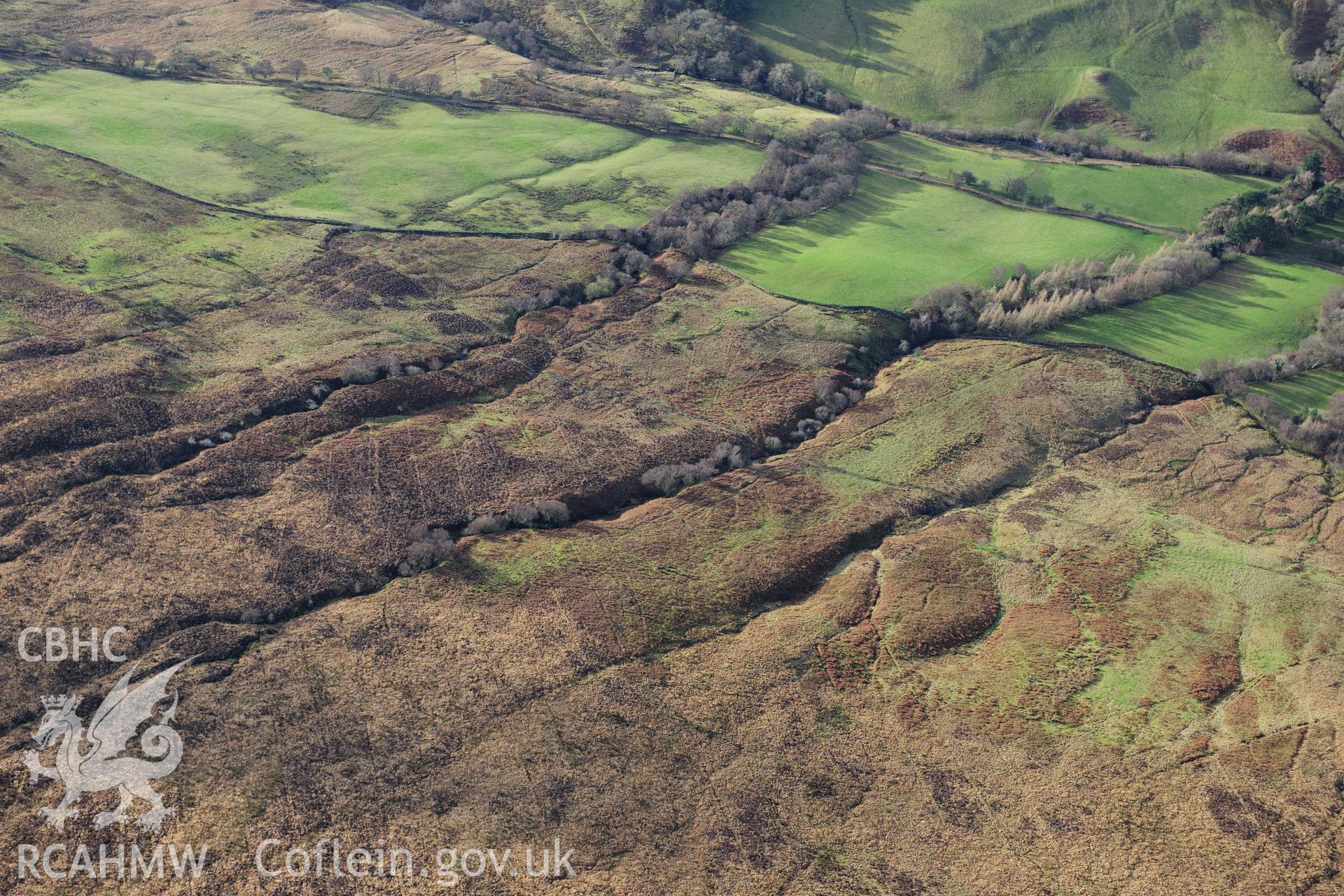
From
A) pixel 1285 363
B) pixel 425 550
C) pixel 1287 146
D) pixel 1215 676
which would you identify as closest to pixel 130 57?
pixel 425 550

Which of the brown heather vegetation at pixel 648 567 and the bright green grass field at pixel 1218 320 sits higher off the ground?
the bright green grass field at pixel 1218 320

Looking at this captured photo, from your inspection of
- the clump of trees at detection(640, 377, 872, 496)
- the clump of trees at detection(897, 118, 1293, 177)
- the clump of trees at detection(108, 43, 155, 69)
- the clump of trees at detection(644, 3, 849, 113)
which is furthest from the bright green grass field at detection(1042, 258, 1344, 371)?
the clump of trees at detection(108, 43, 155, 69)

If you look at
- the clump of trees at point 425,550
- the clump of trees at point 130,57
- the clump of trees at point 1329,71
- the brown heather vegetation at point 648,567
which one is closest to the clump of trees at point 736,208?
the brown heather vegetation at point 648,567

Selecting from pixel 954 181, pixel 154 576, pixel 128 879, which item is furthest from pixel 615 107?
pixel 128 879

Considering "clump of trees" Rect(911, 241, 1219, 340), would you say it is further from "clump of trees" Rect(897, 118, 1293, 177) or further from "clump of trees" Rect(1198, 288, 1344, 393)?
"clump of trees" Rect(897, 118, 1293, 177)

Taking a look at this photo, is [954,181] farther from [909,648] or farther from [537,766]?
[537,766]

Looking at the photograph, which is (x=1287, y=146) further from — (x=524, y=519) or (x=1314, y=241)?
(x=524, y=519)

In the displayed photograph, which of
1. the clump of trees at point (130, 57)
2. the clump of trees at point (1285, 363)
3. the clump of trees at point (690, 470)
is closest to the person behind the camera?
the clump of trees at point (690, 470)

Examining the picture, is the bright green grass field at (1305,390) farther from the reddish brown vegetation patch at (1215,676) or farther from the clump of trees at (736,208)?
the clump of trees at (736,208)
